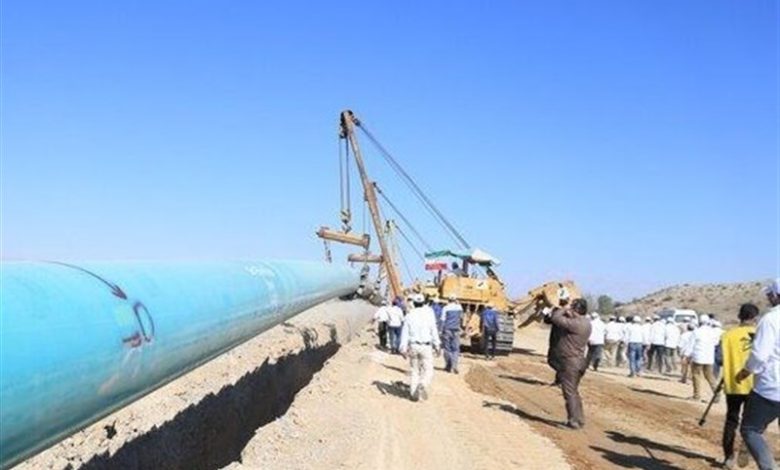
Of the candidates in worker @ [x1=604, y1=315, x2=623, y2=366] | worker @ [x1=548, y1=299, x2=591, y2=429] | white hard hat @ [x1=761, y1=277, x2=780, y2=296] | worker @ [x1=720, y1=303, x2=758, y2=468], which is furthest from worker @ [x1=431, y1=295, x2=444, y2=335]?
white hard hat @ [x1=761, y1=277, x2=780, y2=296]

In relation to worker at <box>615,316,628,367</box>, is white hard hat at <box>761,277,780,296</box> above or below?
above

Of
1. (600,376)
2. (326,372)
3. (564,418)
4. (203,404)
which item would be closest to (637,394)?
(600,376)

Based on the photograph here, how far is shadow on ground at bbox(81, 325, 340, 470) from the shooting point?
28.0ft

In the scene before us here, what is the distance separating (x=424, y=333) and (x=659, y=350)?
12026 mm

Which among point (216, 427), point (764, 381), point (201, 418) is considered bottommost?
point (216, 427)

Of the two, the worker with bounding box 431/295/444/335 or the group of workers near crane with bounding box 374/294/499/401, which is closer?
the group of workers near crane with bounding box 374/294/499/401

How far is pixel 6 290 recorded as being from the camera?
3.31 metres

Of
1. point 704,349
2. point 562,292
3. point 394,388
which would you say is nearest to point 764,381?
point 394,388

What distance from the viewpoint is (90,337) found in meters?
3.71

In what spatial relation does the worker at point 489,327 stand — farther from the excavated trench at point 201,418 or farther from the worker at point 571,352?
the worker at point 571,352

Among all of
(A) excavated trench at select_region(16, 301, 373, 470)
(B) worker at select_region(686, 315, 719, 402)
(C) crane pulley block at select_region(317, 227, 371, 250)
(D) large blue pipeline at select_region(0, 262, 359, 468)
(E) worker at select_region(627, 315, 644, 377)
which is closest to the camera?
(D) large blue pipeline at select_region(0, 262, 359, 468)

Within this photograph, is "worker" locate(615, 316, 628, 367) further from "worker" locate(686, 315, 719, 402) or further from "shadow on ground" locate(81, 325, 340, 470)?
"shadow on ground" locate(81, 325, 340, 470)

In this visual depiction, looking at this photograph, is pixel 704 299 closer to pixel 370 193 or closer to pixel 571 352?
pixel 370 193

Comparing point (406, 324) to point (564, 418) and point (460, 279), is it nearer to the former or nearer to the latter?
point (564, 418)
